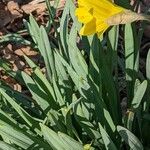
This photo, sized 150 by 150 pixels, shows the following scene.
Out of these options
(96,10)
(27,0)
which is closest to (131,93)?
(96,10)

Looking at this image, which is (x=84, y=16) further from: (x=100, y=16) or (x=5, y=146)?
(x=5, y=146)

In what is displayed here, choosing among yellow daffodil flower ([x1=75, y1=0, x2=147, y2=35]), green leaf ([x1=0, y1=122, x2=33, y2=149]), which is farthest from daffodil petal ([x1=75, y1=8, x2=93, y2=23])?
green leaf ([x1=0, y1=122, x2=33, y2=149])

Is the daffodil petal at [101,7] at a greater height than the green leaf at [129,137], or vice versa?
the daffodil petal at [101,7]

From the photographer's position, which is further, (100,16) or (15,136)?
(15,136)

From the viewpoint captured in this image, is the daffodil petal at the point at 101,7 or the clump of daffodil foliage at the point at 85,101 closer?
the daffodil petal at the point at 101,7

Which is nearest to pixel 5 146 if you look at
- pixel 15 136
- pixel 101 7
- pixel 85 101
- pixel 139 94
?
pixel 15 136

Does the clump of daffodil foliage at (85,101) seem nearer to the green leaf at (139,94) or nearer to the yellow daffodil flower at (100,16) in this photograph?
the green leaf at (139,94)

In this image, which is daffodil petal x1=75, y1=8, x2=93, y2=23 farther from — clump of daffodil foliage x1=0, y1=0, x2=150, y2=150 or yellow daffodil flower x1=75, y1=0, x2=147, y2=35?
clump of daffodil foliage x1=0, y1=0, x2=150, y2=150

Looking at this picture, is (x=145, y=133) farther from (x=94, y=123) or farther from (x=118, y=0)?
(x=118, y=0)

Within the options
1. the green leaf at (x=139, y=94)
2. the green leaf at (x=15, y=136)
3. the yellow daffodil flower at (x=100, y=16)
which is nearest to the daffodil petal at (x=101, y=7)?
the yellow daffodil flower at (x=100, y=16)
